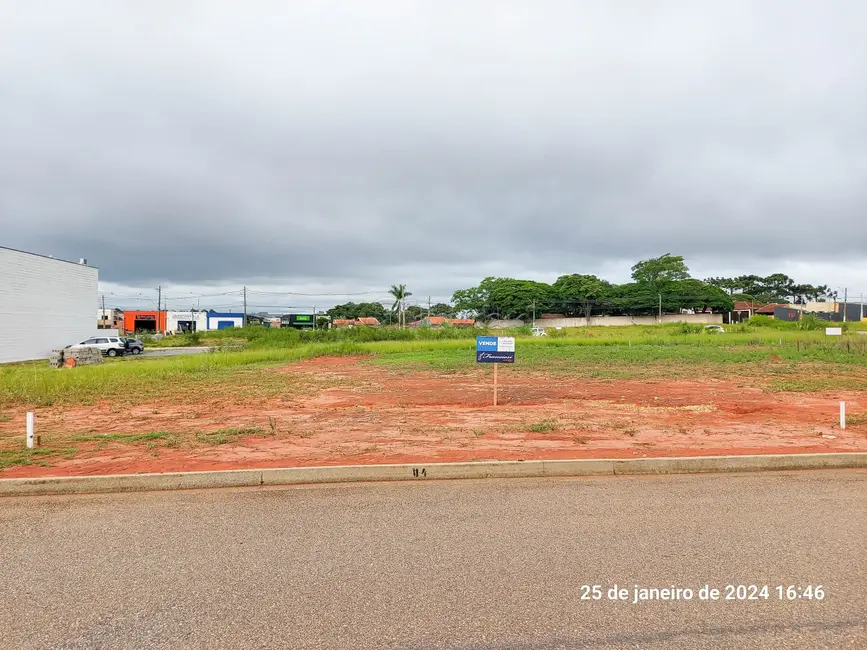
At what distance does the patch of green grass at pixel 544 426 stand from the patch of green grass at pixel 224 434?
5.07 meters

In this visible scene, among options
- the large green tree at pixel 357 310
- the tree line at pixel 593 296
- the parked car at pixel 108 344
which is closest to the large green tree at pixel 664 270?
the tree line at pixel 593 296

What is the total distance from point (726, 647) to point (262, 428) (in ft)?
29.6

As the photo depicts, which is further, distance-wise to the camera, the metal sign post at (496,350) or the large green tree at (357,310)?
the large green tree at (357,310)

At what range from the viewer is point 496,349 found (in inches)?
530

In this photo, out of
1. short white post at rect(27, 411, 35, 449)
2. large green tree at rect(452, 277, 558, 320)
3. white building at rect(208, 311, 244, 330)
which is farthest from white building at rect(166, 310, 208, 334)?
short white post at rect(27, 411, 35, 449)

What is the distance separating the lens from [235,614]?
3.74m

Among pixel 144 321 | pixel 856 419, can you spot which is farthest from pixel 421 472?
pixel 144 321

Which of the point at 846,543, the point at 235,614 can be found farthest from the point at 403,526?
the point at 846,543

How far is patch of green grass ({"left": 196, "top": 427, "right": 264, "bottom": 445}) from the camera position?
31.2 feet

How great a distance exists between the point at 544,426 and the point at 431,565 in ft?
20.9

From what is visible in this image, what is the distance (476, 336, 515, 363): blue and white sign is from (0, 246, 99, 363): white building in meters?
35.5

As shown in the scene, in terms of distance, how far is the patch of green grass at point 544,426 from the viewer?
33.4 feet

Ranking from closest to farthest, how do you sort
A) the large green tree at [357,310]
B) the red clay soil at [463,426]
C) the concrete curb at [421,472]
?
the concrete curb at [421,472]
the red clay soil at [463,426]
the large green tree at [357,310]

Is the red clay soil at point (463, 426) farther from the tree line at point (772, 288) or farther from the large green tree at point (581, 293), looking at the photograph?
the tree line at point (772, 288)
